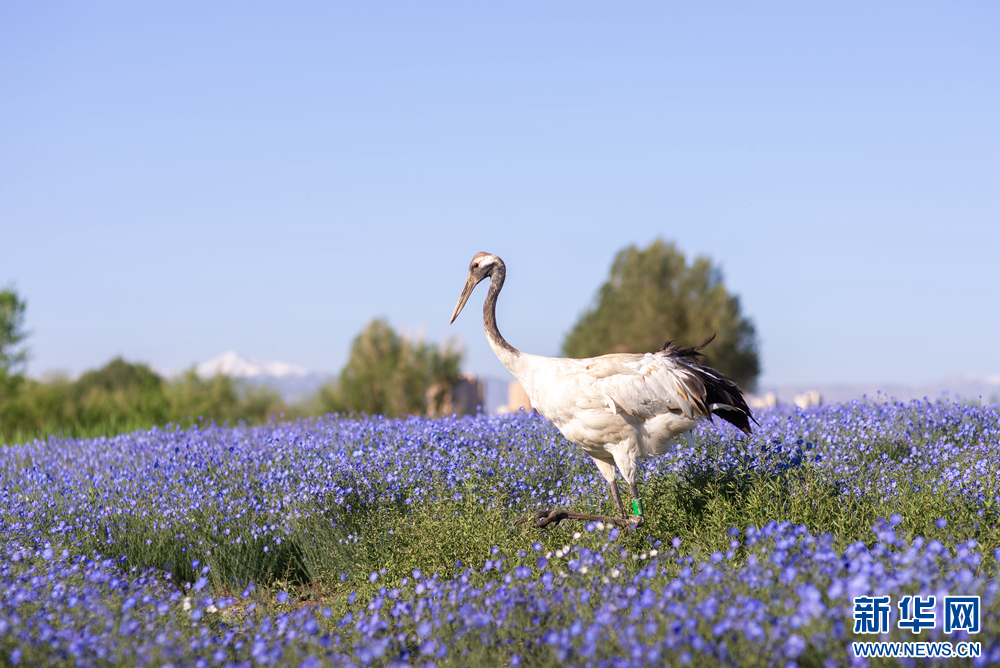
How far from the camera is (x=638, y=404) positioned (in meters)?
5.04

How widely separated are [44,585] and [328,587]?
188cm

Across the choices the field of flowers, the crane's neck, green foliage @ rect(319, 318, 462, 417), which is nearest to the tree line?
green foliage @ rect(319, 318, 462, 417)

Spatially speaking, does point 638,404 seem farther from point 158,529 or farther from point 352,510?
point 158,529

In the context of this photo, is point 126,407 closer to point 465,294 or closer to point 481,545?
point 465,294

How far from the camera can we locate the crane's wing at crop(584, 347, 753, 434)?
199 inches

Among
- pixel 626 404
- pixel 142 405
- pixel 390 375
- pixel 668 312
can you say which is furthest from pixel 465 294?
pixel 668 312

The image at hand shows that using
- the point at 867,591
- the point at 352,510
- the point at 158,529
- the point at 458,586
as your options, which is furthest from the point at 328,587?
the point at 867,591

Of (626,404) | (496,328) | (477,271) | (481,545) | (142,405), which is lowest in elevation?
(481,545)

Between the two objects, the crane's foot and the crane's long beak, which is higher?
the crane's long beak

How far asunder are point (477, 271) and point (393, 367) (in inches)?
719

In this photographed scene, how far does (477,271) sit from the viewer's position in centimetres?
593

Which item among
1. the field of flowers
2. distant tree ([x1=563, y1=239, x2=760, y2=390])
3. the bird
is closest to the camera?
the field of flowers

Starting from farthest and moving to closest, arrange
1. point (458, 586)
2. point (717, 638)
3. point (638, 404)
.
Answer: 1. point (638, 404)
2. point (458, 586)
3. point (717, 638)

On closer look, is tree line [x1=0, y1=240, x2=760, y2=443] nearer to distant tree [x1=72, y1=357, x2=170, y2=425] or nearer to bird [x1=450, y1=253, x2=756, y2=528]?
distant tree [x1=72, y1=357, x2=170, y2=425]
